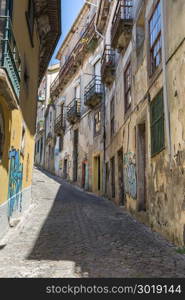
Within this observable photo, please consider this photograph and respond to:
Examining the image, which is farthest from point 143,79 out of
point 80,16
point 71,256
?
point 80,16

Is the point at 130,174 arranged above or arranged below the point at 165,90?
below

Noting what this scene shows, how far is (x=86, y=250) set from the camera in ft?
17.4

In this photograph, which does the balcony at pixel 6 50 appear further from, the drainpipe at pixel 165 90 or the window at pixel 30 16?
the window at pixel 30 16

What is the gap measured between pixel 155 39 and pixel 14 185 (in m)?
5.43

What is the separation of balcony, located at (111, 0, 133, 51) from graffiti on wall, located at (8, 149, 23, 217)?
6000 millimetres

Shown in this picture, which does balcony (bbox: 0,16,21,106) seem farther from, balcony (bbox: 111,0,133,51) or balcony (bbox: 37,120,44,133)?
balcony (bbox: 37,120,44,133)

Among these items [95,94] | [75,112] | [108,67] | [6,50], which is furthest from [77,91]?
[6,50]

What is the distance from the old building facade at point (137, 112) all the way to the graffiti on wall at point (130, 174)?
34mm

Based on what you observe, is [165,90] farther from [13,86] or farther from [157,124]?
[13,86]

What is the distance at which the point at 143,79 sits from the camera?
8406mm

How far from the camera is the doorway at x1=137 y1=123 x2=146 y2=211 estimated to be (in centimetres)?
864

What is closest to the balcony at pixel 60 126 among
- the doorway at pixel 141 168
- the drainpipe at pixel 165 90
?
the doorway at pixel 141 168

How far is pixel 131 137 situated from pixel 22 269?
639cm

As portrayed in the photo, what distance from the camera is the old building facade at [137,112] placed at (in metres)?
5.78
